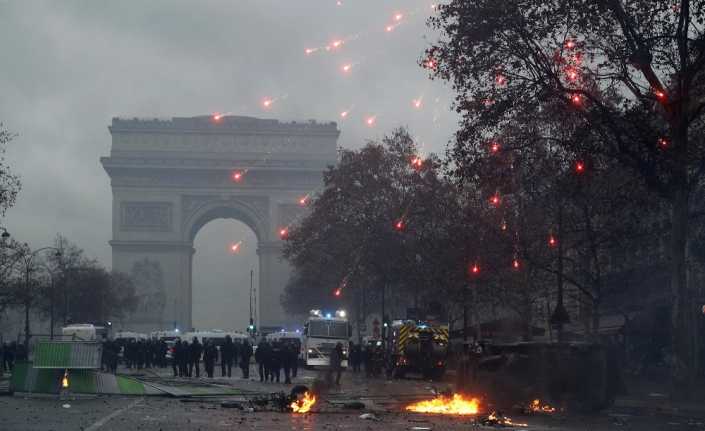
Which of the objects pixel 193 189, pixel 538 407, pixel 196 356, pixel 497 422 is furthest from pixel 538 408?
pixel 193 189

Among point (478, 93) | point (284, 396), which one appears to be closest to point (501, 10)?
point (478, 93)

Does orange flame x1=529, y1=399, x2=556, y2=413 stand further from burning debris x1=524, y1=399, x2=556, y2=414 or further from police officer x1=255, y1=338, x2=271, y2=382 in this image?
police officer x1=255, y1=338, x2=271, y2=382

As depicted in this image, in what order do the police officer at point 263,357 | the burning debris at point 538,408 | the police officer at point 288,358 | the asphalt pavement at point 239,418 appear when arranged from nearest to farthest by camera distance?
the asphalt pavement at point 239,418 → the burning debris at point 538,408 → the police officer at point 288,358 → the police officer at point 263,357

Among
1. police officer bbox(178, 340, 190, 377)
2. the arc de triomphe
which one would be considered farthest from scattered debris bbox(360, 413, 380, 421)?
the arc de triomphe

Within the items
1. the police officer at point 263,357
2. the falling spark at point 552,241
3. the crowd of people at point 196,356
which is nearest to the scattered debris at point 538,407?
the falling spark at point 552,241

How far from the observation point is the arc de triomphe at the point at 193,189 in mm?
104562

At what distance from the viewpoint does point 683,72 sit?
25750 millimetres

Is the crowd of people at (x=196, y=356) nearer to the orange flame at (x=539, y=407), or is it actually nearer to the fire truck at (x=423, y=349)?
the fire truck at (x=423, y=349)

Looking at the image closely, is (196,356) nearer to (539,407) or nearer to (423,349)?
(423,349)

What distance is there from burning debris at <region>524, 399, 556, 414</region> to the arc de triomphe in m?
84.0

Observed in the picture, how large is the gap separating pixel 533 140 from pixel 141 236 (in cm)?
8053

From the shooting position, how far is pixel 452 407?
2259cm

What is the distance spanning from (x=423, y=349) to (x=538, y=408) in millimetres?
22948

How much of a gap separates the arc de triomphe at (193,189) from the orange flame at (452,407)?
81.6m
